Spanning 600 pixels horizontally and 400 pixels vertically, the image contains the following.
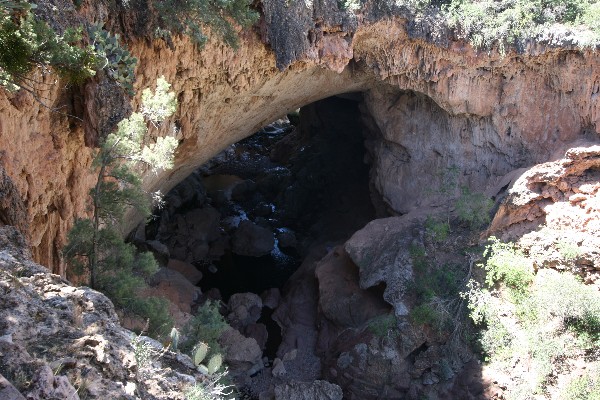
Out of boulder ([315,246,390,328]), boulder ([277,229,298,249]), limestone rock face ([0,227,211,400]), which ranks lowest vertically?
boulder ([277,229,298,249])

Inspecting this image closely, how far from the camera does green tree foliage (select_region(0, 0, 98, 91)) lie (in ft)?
18.0

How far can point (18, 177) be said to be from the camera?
277 inches

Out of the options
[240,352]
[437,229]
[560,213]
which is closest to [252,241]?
[240,352]

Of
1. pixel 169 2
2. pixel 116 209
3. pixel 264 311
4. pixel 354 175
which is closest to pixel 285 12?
pixel 169 2

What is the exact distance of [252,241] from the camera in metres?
20.0

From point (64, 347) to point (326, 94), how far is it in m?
13.7

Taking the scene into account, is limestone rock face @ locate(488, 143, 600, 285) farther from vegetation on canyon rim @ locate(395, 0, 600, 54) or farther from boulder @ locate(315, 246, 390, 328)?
boulder @ locate(315, 246, 390, 328)

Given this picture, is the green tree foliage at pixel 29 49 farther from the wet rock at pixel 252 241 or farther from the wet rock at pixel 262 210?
the wet rock at pixel 262 210

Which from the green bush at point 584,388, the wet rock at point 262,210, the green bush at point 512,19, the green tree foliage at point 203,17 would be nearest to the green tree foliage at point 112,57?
the green tree foliage at point 203,17

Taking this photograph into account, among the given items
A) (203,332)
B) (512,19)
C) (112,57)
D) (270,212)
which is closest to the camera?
(112,57)

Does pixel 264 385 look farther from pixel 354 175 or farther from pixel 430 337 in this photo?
pixel 354 175

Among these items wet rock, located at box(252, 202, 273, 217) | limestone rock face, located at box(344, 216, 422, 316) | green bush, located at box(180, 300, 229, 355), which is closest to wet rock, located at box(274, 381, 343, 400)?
limestone rock face, located at box(344, 216, 422, 316)

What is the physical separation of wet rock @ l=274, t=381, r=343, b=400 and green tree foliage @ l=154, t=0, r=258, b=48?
7.66 metres

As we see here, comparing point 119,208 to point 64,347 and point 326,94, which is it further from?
point 326,94
